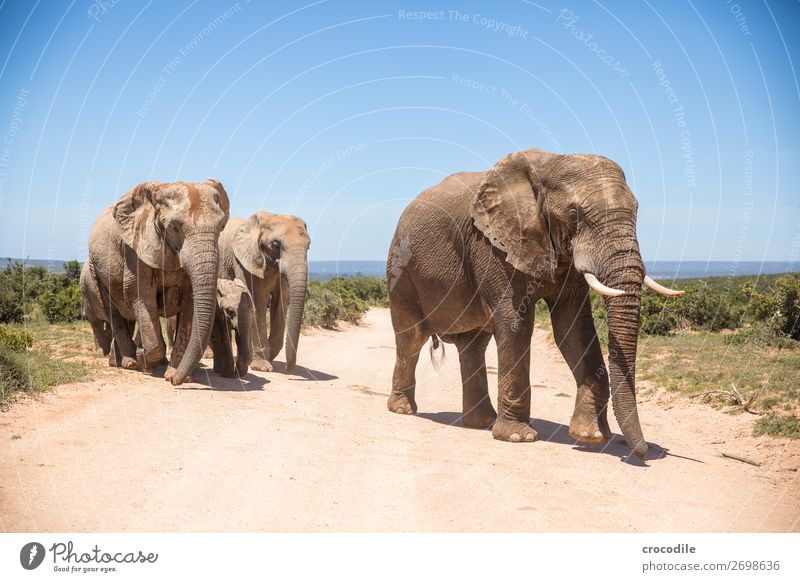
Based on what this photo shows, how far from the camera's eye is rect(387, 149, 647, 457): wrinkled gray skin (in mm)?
8734

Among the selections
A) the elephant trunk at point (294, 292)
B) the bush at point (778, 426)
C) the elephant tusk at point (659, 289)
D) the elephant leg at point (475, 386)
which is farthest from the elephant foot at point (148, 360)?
the bush at point (778, 426)

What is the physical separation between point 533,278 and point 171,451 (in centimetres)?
465

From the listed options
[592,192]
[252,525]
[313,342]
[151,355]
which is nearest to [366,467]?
[252,525]

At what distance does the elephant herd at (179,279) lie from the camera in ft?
41.4

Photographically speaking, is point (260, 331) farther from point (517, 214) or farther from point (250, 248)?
point (517, 214)

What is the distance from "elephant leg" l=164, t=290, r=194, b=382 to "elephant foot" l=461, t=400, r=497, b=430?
16.3 ft

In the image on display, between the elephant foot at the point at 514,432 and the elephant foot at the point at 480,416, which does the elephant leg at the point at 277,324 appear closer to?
the elephant foot at the point at 480,416

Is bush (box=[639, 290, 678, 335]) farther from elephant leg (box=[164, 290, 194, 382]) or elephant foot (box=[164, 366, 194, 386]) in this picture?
elephant foot (box=[164, 366, 194, 386])

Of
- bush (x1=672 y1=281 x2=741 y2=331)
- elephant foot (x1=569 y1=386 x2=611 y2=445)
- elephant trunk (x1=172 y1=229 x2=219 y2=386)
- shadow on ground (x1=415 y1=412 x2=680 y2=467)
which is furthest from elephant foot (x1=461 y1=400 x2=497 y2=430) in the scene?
bush (x1=672 y1=281 x2=741 y2=331)

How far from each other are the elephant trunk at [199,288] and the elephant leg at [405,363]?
288cm

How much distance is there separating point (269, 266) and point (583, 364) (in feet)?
29.9

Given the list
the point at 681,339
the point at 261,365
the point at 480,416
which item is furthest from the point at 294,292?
the point at 681,339

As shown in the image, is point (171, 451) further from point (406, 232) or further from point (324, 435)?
point (406, 232)

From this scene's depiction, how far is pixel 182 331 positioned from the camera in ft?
45.6
